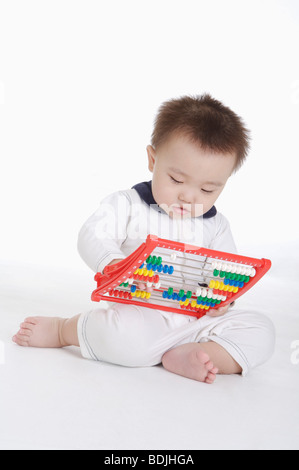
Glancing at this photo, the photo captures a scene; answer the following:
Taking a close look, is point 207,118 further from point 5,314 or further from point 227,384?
point 5,314

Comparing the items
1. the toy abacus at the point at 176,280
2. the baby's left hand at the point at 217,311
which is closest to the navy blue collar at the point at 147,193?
the toy abacus at the point at 176,280

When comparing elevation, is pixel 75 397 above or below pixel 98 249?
below

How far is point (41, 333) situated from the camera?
1221mm

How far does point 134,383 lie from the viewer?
1.04m

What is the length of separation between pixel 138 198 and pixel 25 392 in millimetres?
641

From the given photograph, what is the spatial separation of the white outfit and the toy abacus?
3 centimetres

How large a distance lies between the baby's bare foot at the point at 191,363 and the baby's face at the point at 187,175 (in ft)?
1.12

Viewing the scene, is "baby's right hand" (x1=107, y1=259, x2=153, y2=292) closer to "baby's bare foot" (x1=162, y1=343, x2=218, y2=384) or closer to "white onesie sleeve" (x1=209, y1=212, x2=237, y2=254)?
"baby's bare foot" (x1=162, y1=343, x2=218, y2=384)

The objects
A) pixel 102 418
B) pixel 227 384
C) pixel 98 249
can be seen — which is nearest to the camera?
pixel 102 418

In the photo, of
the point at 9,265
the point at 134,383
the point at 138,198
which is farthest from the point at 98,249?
the point at 9,265

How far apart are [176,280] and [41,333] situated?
1.22 feet

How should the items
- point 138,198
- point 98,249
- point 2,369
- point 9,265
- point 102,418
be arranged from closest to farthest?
point 102,418, point 2,369, point 98,249, point 138,198, point 9,265

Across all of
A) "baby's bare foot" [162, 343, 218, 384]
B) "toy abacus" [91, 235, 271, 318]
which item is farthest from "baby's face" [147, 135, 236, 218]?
"baby's bare foot" [162, 343, 218, 384]

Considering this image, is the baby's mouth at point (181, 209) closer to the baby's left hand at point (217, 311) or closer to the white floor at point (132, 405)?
the baby's left hand at point (217, 311)
